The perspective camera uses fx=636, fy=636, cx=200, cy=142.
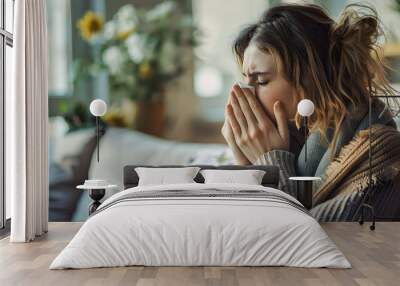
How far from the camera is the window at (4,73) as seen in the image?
6824mm

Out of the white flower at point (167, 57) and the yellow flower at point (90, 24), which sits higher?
the yellow flower at point (90, 24)

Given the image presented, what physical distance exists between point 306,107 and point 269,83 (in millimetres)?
639

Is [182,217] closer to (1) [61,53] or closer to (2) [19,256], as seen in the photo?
(2) [19,256]

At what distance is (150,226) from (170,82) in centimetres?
333

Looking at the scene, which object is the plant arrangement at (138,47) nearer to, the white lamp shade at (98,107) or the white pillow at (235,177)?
the white lamp shade at (98,107)

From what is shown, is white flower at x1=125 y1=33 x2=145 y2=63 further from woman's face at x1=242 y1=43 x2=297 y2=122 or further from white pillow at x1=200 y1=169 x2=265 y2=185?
white pillow at x1=200 y1=169 x2=265 y2=185

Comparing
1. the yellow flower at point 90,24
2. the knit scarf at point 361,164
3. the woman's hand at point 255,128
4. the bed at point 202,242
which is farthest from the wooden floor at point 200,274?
the yellow flower at point 90,24

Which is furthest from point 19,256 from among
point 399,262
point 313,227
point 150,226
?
point 399,262

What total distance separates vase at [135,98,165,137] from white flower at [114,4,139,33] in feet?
3.12

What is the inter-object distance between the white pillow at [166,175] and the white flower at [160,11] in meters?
1.93

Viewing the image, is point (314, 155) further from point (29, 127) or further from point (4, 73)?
point (4, 73)

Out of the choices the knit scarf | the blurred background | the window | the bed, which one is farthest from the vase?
the bed

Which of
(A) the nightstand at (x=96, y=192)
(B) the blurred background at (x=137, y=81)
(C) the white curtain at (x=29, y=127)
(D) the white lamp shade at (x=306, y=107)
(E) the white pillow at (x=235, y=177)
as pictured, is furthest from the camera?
(B) the blurred background at (x=137, y=81)

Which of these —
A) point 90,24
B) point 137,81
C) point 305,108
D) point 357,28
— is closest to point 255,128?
point 305,108
